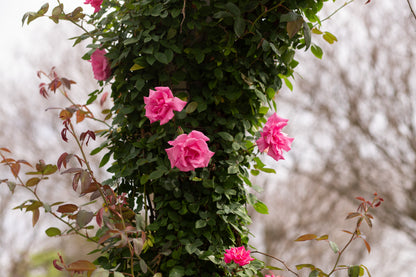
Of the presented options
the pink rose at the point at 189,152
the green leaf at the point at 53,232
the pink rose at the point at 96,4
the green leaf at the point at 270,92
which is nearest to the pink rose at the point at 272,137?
the green leaf at the point at 270,92

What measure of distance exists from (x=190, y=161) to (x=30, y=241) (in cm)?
977

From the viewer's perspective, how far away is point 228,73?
1501 mm

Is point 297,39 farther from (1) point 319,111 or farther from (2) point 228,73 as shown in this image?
(1) point 319,111

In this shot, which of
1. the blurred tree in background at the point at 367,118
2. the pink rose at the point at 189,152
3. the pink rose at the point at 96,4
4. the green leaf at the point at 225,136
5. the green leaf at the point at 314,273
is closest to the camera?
the pink rose at the point at 189,152

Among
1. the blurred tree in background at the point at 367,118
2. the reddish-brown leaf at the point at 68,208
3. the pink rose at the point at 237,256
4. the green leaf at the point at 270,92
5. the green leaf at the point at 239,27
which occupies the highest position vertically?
the blurred tree in background at the point at 367,118

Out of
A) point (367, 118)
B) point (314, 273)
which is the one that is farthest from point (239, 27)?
point (367, 118)

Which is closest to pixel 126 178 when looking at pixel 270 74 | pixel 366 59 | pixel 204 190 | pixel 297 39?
pixel 204 190

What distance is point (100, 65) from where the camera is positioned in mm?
1597

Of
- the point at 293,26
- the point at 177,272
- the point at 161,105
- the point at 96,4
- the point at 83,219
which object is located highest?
the point at 96,4

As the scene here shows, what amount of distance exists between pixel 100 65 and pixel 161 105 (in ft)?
1.26

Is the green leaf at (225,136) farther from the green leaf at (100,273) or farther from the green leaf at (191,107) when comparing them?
the green leaf at (100,273)

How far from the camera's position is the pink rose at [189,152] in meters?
1.34

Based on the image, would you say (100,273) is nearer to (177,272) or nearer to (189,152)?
(177,272)

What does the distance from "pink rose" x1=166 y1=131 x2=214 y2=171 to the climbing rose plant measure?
1 centimetres
